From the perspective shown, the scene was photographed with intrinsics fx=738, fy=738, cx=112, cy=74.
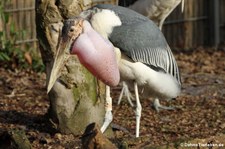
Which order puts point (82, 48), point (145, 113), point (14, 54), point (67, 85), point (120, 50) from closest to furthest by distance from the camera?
point (82, 48)
point (120, 50)
point (67, 85)
point (145, 113)
point (14, 54)

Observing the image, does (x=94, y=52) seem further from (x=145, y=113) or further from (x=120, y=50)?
(x=145, y=113)

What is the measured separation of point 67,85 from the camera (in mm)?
6289

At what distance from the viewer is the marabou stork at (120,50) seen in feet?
16.4

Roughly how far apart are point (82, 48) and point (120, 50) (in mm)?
851

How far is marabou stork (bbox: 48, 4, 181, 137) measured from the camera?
5.00m

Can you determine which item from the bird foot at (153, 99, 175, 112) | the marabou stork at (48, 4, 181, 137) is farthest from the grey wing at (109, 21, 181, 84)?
the bird foot at (153, 99, 175, 112)

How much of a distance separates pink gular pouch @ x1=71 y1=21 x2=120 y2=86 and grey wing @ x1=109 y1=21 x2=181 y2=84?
1.69ft

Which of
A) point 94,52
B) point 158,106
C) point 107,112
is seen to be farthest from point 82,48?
point 158,106

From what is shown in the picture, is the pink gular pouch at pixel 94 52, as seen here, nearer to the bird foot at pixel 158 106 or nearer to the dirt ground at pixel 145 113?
the dirt ground at pixel 145 113

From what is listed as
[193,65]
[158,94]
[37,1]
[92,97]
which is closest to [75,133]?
[92,97]

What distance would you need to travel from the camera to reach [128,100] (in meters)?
8.04

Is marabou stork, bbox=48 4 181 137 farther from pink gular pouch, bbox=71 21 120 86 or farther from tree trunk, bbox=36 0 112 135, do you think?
tree trunk, bbox=36 0 112 135

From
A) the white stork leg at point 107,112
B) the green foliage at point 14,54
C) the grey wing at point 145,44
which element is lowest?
the green foliage at point 14,54

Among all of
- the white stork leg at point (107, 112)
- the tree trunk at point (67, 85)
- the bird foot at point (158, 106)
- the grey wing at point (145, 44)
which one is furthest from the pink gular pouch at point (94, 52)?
the bird foot at point (158, 106)
